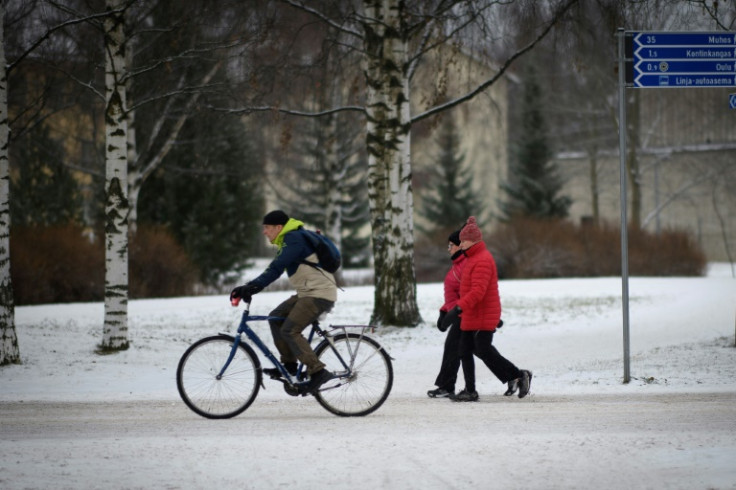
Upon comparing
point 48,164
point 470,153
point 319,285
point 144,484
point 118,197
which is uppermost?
point 470,153

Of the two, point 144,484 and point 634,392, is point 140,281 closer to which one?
point 634,392

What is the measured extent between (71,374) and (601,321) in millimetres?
9694

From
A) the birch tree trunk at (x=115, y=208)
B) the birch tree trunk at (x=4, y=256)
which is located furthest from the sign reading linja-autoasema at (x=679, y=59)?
the birch tree trunk at (x=4, y=256)

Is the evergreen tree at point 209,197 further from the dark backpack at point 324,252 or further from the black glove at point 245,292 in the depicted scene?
the black glove at point 245,292

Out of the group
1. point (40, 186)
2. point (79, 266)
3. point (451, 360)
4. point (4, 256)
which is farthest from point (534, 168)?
point (451, 360)

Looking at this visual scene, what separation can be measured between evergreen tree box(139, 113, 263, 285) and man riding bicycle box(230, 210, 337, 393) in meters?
17.9

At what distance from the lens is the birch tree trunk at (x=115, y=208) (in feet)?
40.9

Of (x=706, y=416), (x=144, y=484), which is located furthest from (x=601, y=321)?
(x=144, y=484)

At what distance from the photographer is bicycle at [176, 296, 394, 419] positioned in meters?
7.86

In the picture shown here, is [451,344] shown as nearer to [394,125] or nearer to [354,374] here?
[354,374]

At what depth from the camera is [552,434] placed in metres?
6.97

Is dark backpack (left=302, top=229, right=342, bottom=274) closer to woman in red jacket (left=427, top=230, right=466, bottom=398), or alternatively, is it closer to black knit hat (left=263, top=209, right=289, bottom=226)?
black knit hat (left=263, top=209, right=289, bottom=226)

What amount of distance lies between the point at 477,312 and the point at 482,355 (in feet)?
1.39

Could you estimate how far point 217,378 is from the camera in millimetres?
7879
